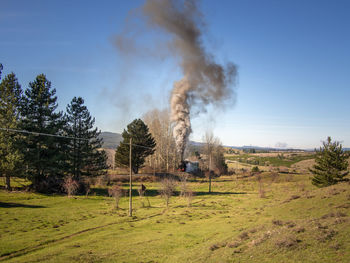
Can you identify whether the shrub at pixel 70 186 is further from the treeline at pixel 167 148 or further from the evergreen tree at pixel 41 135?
the treeline at pixel 167 148

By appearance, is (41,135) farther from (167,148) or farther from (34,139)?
(167,148)

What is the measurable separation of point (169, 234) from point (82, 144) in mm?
30042

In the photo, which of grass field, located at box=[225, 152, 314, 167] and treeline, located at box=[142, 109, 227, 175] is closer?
treeline, located at box=[142, 109, 227, 175]

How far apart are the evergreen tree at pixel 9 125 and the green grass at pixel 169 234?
4457 millimetres

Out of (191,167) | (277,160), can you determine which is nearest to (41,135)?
(191,167)

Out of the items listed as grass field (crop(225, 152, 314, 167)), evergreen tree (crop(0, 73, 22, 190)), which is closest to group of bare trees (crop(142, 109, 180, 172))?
evergreen tree (crop(0, 73, 22, 190))

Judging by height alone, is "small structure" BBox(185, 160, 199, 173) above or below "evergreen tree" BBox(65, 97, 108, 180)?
below

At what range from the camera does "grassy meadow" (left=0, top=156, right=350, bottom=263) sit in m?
8.98

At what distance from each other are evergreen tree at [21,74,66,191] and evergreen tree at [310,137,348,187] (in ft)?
123

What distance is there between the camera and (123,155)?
5278 cm

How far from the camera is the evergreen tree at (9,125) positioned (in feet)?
98.4

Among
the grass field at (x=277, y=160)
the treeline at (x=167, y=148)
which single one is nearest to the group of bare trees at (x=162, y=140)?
the treeline at (x=167, y=148)

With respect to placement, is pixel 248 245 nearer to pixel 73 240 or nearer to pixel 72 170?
pixel 73 240

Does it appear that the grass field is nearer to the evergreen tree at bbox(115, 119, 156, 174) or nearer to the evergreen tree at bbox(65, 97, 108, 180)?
the evergreen tree at bbox(115, 119, 156, 174)
